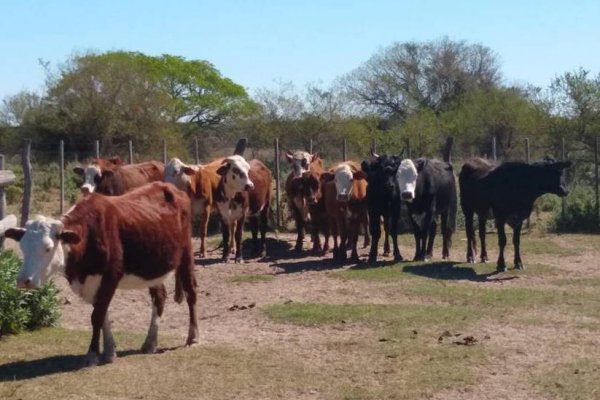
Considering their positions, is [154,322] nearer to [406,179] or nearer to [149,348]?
[149,348]

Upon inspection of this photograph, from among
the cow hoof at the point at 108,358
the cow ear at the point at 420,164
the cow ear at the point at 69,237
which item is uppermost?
the cow ear at the point at 420,164

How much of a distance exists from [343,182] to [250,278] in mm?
2920

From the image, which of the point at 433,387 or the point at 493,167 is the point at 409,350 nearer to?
the point at 433,387

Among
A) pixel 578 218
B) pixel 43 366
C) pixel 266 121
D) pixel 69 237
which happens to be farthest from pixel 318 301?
pixel 266 121

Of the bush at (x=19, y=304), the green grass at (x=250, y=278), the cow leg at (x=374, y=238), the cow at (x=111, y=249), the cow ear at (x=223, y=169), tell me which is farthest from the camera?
the cow ear at (x=223, y=169)

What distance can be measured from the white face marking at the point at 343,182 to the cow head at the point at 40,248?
9.54m

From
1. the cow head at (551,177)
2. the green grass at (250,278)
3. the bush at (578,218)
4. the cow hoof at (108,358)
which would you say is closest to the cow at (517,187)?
the cow head at (551,177)

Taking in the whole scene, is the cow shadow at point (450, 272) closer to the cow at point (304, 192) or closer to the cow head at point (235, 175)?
the cow at point (304, 192)

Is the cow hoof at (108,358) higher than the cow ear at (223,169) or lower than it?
lower

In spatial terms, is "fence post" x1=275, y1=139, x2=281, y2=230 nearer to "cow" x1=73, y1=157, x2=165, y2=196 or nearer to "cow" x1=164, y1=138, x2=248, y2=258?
"cow" x1=164, y1=138, x2=248, y2=258

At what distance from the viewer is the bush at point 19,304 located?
11023 mm

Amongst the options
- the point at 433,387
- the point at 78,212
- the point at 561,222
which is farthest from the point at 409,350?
the point at 561,222

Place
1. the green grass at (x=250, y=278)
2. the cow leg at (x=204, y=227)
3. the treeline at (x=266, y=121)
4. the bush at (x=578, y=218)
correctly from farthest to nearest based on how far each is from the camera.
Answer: the treeline at (x=266, y=121) < the bush at (x=578, y=218) < the cow leg at (x=204, y=227) < the green grass at (x=250, y=278)

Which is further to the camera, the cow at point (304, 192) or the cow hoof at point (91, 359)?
the cow at point (304, 192)
